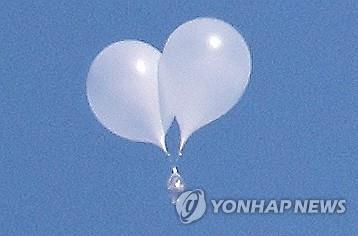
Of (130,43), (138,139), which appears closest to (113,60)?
(130,43)

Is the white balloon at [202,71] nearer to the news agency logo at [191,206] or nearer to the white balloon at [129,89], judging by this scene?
the white balloon at [129,89]

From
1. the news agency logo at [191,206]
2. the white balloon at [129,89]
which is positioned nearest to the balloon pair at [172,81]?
the white balloon at [129,89]

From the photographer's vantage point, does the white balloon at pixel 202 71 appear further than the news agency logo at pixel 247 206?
No

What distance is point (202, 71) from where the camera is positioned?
5.38 meters

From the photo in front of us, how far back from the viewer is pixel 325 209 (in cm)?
659

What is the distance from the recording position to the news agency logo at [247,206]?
659cm

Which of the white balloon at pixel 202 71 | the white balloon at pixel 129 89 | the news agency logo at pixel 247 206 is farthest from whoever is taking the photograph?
the news agency logo at pixel 247 206

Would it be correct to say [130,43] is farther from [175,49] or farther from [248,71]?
[248,71]

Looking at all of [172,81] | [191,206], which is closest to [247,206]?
[191,206]

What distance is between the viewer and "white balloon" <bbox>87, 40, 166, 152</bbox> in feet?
18.2

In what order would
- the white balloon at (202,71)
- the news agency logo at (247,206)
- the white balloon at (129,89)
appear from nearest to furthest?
the white balloon at (202,71) → the white balloon at (129,89) → the news agency logo at (247,206)

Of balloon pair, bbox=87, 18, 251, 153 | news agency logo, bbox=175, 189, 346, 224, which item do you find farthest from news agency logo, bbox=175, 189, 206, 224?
balloon pair, bbox=87, 18, 251, 153

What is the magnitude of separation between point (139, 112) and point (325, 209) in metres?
1.79

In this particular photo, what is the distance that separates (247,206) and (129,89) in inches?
61.9
